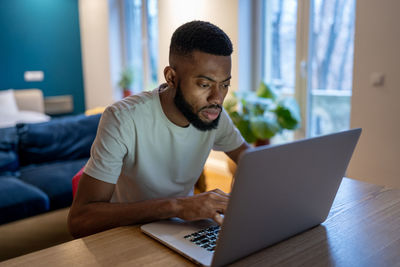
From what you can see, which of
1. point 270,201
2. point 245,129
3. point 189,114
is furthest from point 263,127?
point 270,201

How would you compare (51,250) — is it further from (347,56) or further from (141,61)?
(141,61)

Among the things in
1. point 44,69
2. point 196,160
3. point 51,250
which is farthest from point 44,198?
point 44,69

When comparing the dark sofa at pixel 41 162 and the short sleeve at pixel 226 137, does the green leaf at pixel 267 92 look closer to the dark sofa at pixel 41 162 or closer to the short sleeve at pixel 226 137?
the dark sofa at pixel 41 162

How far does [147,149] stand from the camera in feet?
4.01

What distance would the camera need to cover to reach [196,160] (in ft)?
4.38

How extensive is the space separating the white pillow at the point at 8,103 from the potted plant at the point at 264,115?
3.14 metres

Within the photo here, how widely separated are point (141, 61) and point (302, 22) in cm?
273

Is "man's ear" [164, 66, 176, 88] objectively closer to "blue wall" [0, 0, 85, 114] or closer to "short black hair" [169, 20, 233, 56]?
"short black hair" [169, 20, 233, 56]

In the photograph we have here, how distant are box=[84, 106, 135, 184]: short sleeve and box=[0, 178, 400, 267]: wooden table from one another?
0.19 metres

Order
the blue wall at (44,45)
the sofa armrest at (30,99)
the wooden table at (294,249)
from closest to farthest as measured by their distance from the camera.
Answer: the wooden table at (294,249) → the sofa armrest at (30,99) → the blue wall at (44,45)

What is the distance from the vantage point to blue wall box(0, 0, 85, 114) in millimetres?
5352

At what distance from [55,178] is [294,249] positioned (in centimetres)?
232

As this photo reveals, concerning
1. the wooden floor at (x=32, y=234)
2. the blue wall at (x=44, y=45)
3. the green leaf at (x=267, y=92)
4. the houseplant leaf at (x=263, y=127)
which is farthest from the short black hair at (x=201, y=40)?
the blue wall at (x=44, y=45)

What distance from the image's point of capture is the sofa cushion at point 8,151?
9.37 ft
